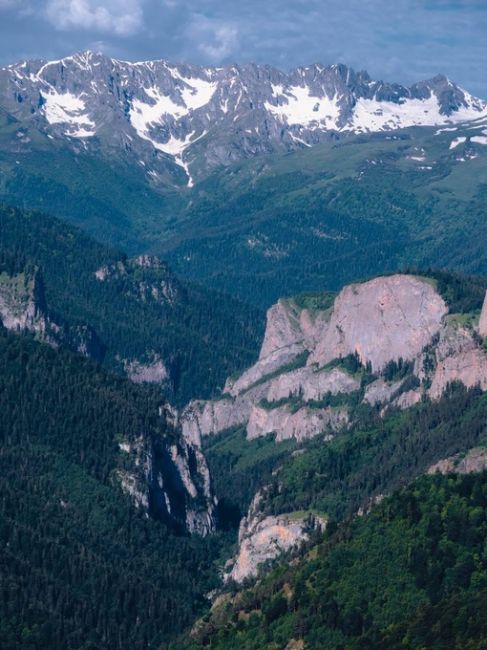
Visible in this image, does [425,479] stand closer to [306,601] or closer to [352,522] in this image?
[352,522]

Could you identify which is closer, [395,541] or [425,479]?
[395,541]

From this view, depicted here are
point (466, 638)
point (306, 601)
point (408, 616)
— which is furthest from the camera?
point (306, 601)

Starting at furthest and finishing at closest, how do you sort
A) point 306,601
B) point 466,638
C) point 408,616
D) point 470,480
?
1. point 470,480
2. point 306,601
3. point 408,616
4. point 466,638

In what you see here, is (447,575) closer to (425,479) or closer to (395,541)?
(395,541)

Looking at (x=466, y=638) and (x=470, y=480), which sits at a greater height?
(x=470, y=480)

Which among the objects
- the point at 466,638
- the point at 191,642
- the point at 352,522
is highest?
the point at 352,522

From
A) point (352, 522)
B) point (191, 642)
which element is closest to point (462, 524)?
point (352, 522)
